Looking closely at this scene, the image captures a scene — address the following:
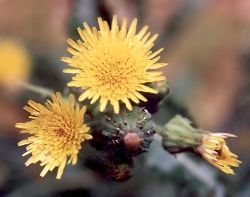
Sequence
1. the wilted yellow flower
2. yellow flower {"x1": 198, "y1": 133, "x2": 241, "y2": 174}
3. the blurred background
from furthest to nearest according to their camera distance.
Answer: the wilted yellow flower → the blurred background → yellow flower {"x1": 198, "y1": 133, "x2": 241, "y2": 174}

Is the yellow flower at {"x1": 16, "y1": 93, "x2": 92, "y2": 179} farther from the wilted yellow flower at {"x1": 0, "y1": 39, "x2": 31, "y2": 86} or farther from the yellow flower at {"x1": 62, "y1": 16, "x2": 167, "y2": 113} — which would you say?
the wilted yellow flower at {"x1": 0, "y1": 39, "x2": 31, "y2": 86}

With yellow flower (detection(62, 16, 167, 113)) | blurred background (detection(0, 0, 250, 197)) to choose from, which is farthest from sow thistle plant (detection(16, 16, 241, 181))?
blurred background (detection(0, 0, 250, 197))

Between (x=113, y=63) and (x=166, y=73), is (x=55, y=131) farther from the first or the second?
(x=166, y=73)

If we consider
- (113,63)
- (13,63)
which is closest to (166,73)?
(13,63)

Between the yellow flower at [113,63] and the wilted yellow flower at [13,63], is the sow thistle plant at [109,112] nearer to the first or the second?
the yellow flower at [113,63]

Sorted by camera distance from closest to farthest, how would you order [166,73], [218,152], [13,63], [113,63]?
[218,152]
[113,63]
[13,63]
[166,73]

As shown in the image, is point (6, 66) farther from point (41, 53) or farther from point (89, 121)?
point (89, 121)

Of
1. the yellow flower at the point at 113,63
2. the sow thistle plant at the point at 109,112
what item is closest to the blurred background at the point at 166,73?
the sow thistle plant at the point at 109,112
